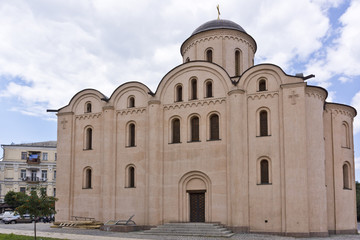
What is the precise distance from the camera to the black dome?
30.3m

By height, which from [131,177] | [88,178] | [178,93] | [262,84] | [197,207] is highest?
[262,84]

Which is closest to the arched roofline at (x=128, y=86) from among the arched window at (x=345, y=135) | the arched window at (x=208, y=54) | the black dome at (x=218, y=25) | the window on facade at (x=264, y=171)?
the arched window at (x=208, y=54)

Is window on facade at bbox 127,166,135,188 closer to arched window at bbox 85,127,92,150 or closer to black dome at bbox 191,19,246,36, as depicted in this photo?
arched window at bbox 85,127,92,150

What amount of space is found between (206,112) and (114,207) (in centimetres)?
912

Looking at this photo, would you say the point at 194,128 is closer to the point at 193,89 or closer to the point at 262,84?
the point at 193,89

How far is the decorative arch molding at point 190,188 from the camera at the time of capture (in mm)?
25078

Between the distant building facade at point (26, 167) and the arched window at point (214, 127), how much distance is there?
39.0 m

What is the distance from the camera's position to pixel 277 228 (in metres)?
23.0

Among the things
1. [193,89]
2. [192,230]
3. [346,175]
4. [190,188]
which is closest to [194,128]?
[193,89]

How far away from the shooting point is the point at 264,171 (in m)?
24.1

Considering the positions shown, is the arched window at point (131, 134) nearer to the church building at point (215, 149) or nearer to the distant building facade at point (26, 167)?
the church building at point (215, 149)

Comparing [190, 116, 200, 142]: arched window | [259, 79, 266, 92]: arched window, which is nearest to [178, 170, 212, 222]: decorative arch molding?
[190, 116, 200, 142]: arched window

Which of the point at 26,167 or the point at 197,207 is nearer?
the point at 197,207

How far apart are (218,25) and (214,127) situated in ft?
29.2
